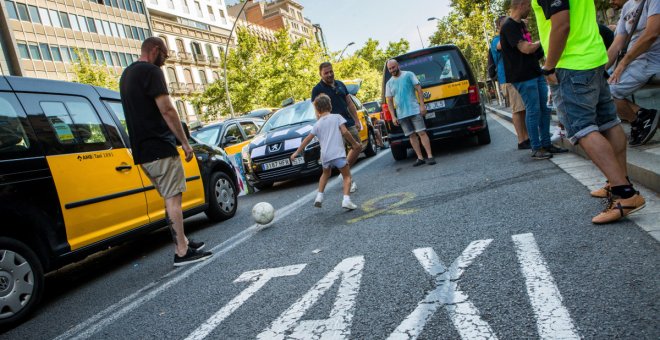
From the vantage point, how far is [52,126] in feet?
13.9

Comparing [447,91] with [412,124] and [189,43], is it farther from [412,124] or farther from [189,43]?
[189,43]

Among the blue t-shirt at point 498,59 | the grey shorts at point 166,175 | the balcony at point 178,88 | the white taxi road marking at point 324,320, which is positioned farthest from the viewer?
the balcony at point 178,88

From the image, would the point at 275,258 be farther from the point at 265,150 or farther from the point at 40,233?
the point at 265,150

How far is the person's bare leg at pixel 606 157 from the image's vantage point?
3277 millimetres

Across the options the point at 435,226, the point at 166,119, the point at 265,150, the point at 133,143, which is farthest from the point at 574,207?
the point at 265,150

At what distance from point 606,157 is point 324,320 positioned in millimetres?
2255

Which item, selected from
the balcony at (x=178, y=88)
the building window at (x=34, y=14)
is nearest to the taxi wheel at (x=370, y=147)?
the building window at (x=34, y=14)

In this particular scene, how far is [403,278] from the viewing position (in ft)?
9.72

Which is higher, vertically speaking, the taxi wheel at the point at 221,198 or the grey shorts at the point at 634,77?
the grey shorts at the point at 634,77

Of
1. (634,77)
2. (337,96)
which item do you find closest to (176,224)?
(337,96)

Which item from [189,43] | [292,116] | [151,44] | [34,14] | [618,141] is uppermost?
[34,14]

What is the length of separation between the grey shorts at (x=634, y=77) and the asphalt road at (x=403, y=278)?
998mm

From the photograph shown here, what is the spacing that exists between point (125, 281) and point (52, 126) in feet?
4.99

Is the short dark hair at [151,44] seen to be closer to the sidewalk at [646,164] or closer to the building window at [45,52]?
the sidewalk at [646,164]
